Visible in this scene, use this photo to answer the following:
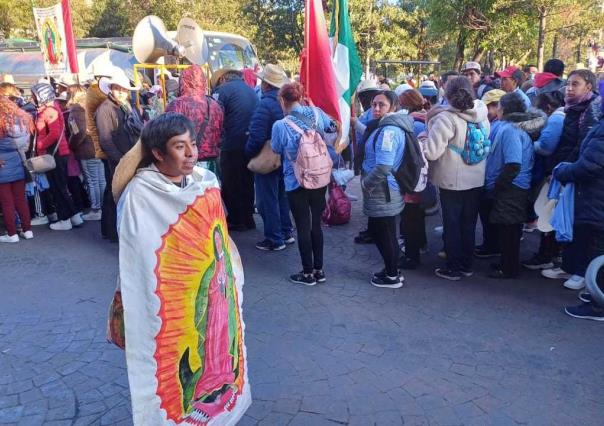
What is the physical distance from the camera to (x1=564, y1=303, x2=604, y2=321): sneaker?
418 centimetres

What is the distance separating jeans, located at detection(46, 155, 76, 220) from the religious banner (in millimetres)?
2757

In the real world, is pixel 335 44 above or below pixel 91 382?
above

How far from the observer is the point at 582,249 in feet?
14.9

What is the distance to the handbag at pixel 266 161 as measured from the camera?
5.54 meters

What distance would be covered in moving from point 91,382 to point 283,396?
125cm

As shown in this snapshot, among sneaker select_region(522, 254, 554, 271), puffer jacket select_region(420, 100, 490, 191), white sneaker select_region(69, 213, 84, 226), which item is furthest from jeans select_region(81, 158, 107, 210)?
sneaker select_region(522, 254, 554, 271)

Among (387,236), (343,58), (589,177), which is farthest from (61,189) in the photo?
(589,177)

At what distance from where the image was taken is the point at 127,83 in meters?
5.98

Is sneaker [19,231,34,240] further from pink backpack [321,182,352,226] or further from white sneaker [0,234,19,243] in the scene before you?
pink backpack [321,182,352,226]

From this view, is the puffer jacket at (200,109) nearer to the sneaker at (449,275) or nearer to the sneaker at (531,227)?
the sneaker at (449,275)

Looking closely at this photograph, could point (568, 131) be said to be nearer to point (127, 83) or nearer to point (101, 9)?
point (127, 83)

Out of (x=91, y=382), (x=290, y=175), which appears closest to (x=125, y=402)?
(x=91, y=382)

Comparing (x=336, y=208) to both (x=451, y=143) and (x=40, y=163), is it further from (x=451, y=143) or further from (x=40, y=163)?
(x=40, y=163)

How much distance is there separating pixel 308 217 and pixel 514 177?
6.11 feet
